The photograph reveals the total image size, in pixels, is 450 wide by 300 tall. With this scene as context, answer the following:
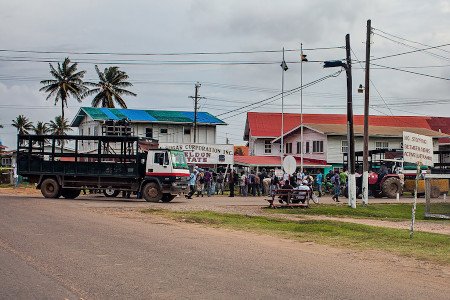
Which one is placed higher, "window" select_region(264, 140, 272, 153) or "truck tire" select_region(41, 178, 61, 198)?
"window" select_region(264, 140, 272, 153)

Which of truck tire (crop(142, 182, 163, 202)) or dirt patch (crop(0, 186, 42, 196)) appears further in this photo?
dirt patch (crop(0, 186, 42, 196))

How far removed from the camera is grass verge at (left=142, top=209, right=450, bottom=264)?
14414 mm

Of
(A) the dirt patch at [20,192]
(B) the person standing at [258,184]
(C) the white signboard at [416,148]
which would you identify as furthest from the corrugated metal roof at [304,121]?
(C) the white signboard at [416,148]

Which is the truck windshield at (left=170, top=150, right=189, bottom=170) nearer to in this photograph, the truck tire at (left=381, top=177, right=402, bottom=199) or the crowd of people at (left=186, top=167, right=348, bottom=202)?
the crowd of people at (left=186, top=167, right=348, bottom=202)

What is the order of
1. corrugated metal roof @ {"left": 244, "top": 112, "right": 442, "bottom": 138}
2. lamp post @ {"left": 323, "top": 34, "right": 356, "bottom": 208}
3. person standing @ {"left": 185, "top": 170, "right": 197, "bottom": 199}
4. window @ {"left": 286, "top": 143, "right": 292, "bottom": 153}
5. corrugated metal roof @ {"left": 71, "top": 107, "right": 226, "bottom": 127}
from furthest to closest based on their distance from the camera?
corrugated metal roof @ {"left": 244, "top": 112, "right": 442, "bottom": 138} < window @ {"left": 286, "top": 143, "right": 292, "bottom": 153} < corrugated metal roof @ {"left": 71, "top": 107, "right": 226, "bottom": 127} < person standing @ {"left": 185, "top": 170, "right": 197, "bottom": 199} < lamp post @ {"left": 323, "top": 34, "right": 356, "bottom": 208}

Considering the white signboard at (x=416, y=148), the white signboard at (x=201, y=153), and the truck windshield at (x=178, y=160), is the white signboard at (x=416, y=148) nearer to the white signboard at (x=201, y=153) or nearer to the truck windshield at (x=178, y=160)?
the truck windshield at (x=178, y=160)

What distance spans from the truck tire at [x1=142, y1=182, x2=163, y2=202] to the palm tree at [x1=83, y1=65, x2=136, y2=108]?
40.4 metres

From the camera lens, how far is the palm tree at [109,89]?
71.6 metres

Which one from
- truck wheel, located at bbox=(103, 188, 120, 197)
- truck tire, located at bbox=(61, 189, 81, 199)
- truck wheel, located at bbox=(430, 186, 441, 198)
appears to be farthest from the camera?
truck wheel, located at bbox=(103, 188, 120, 197)

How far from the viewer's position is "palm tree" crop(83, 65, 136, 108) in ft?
235

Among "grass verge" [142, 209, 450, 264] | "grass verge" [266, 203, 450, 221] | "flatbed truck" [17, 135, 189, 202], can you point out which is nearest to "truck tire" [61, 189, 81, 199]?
"flatbed truck" [17, 135, 189, 202]

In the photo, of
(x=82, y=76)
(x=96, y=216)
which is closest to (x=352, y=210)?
(x=96, y=216)

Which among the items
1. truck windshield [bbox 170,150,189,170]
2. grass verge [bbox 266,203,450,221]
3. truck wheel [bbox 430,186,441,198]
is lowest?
grass verge [bbox 266,203,450,221]

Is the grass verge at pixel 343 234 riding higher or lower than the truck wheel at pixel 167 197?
lower
